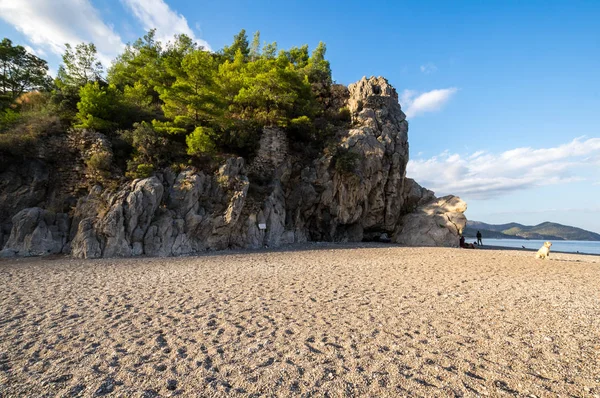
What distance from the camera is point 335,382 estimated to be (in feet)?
12.1

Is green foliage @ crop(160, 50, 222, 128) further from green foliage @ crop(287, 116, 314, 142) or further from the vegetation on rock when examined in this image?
green foliage @ crop(287, 116, 314, 142)

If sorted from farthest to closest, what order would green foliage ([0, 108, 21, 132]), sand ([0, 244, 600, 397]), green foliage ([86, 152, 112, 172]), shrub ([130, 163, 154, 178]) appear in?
green foliage ([0, 108, 21, 132]) < shrub ([130, 163, 154, 178]) < green foliage ([86, 152, 112, 172]) < sand ([0, 244, 600, 397])

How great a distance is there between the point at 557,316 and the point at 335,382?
6.57m

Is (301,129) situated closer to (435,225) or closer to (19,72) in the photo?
(435,225)

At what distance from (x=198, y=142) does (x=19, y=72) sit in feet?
75.2

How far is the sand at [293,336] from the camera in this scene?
3.66m

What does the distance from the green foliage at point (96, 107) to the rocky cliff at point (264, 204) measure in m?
4.33

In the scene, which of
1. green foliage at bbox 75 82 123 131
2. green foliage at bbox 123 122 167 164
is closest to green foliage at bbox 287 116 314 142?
green foliage at bbox 123 122 167 164

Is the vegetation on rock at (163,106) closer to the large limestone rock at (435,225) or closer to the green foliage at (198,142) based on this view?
the green foliage at (198,142)

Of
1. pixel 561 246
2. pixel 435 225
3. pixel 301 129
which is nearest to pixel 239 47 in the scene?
pixel 301 129

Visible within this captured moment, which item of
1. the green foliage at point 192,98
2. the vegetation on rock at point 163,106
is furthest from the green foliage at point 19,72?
the green foliage at point 192,98

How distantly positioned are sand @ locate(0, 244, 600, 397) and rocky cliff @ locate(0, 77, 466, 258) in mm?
6202

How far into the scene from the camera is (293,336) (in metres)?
5.13

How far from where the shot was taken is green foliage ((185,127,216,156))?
1955cm
